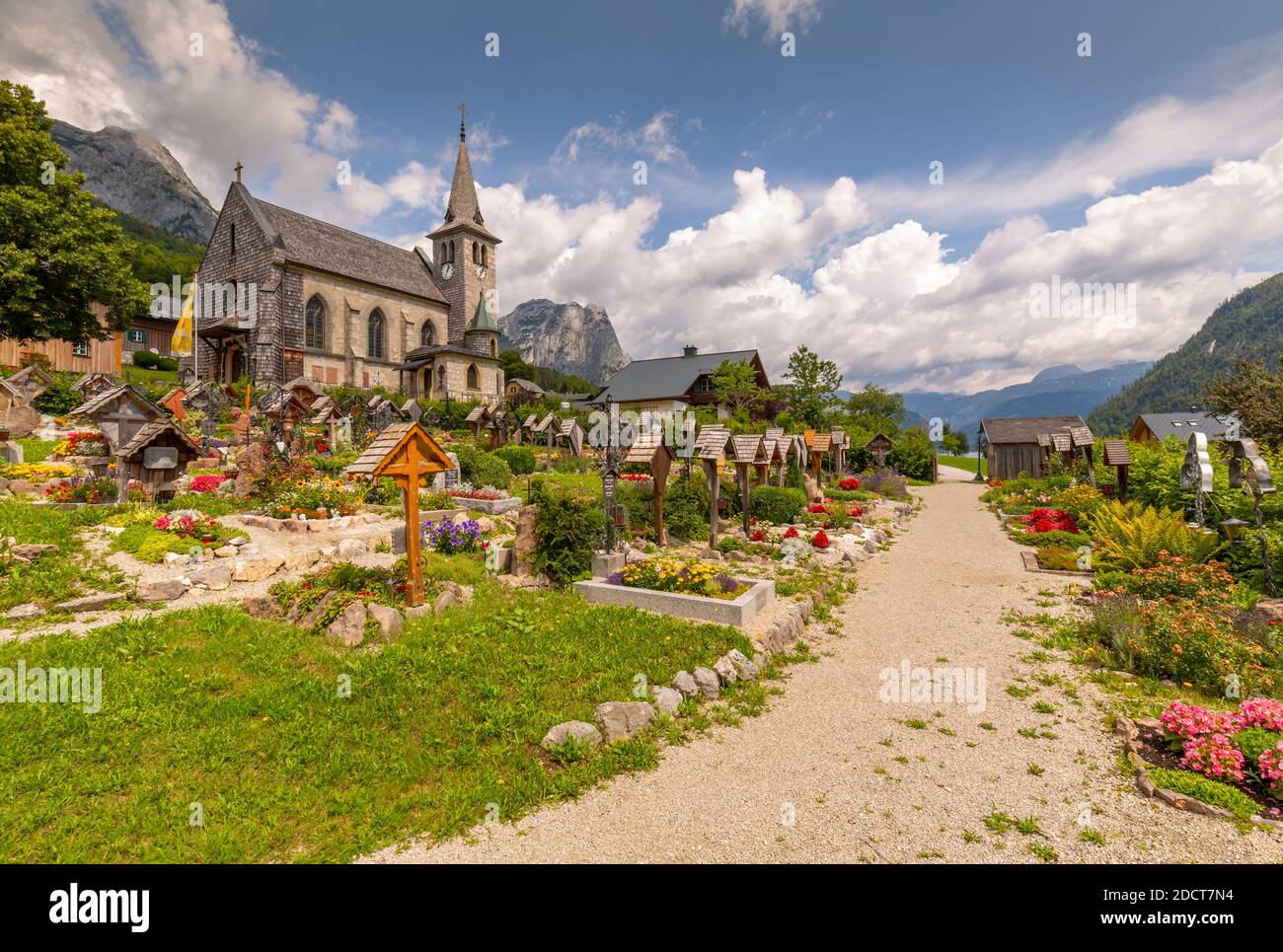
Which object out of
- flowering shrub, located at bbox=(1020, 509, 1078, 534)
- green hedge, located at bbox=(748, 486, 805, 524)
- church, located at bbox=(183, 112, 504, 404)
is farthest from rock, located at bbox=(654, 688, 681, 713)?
church, located at bbox=(183, 112, 504, 404)

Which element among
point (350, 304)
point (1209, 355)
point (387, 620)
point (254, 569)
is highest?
point (1209, 355)

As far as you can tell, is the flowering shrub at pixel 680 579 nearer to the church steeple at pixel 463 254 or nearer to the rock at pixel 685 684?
the rock at pixel 685 684

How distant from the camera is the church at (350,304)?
35094 millimetres

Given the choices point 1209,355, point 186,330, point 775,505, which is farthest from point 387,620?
point 1209,355

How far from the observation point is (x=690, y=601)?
8.73 m

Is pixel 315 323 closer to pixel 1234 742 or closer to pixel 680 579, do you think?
pixel 680 579

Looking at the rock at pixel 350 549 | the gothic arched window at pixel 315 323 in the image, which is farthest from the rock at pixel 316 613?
the gothic arched window at pixel 315 323

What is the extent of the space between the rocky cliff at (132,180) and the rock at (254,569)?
142 metres

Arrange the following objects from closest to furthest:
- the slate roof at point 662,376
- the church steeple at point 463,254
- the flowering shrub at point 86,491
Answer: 1. the flowering shrub at point 86,491
2. the church steeple at point 463,254
3. the slate roof at point 662,376

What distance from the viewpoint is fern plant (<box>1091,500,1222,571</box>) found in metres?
10.7

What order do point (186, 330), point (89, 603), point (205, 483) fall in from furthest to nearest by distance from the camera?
point (186, 330), point (205, 483), point (89, 603)

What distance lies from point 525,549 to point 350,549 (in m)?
3.67

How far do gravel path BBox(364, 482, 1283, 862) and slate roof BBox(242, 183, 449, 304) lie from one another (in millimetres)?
42409
